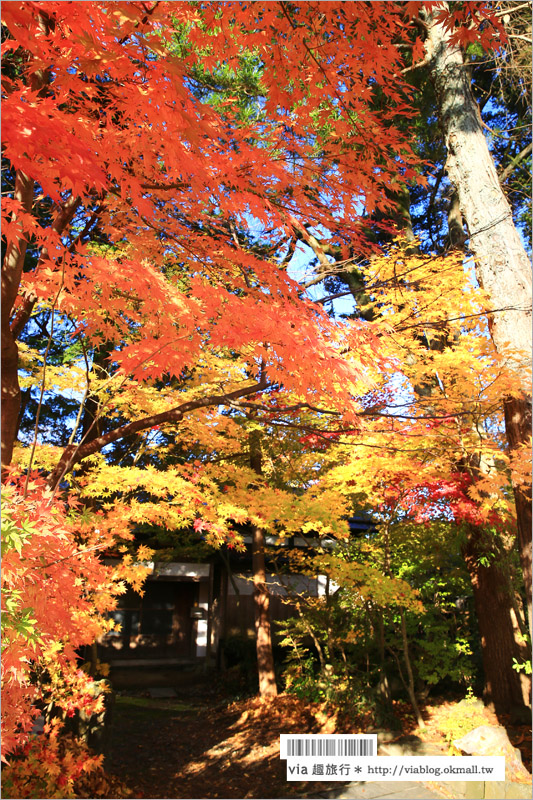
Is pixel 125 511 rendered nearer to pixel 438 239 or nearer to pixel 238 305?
pixel 238 305

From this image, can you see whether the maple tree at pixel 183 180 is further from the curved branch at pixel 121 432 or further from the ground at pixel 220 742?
the ground at pixel 220 742

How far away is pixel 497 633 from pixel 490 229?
196 inches

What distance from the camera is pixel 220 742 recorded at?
7.68 m

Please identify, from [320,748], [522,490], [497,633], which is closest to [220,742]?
[320,748]

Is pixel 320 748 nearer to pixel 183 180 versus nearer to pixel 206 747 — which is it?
pixel 206 747

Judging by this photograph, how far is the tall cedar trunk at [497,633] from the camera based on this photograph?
6.95m

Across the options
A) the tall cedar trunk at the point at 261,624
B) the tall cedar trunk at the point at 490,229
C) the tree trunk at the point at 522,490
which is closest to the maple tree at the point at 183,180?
the tree trunk at the point at 522,490

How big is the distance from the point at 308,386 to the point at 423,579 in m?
5.81

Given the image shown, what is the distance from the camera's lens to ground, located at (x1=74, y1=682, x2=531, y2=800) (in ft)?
19.7

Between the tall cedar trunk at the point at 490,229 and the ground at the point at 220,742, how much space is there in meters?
3.42

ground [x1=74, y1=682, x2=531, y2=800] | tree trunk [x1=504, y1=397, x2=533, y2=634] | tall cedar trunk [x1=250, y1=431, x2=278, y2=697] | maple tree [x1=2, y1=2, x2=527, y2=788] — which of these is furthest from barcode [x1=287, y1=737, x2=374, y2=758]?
tall cedar trunk [x1=250, y1=431, x2=278, y2=697]

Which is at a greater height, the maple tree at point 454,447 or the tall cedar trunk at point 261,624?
the maple tree at point 454,447

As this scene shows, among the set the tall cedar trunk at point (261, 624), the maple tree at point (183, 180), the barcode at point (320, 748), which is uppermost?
the maple tree at point (183, 180)

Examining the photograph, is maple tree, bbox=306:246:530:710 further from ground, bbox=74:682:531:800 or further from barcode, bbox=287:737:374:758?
barcode, bbox=287:737:374:758
